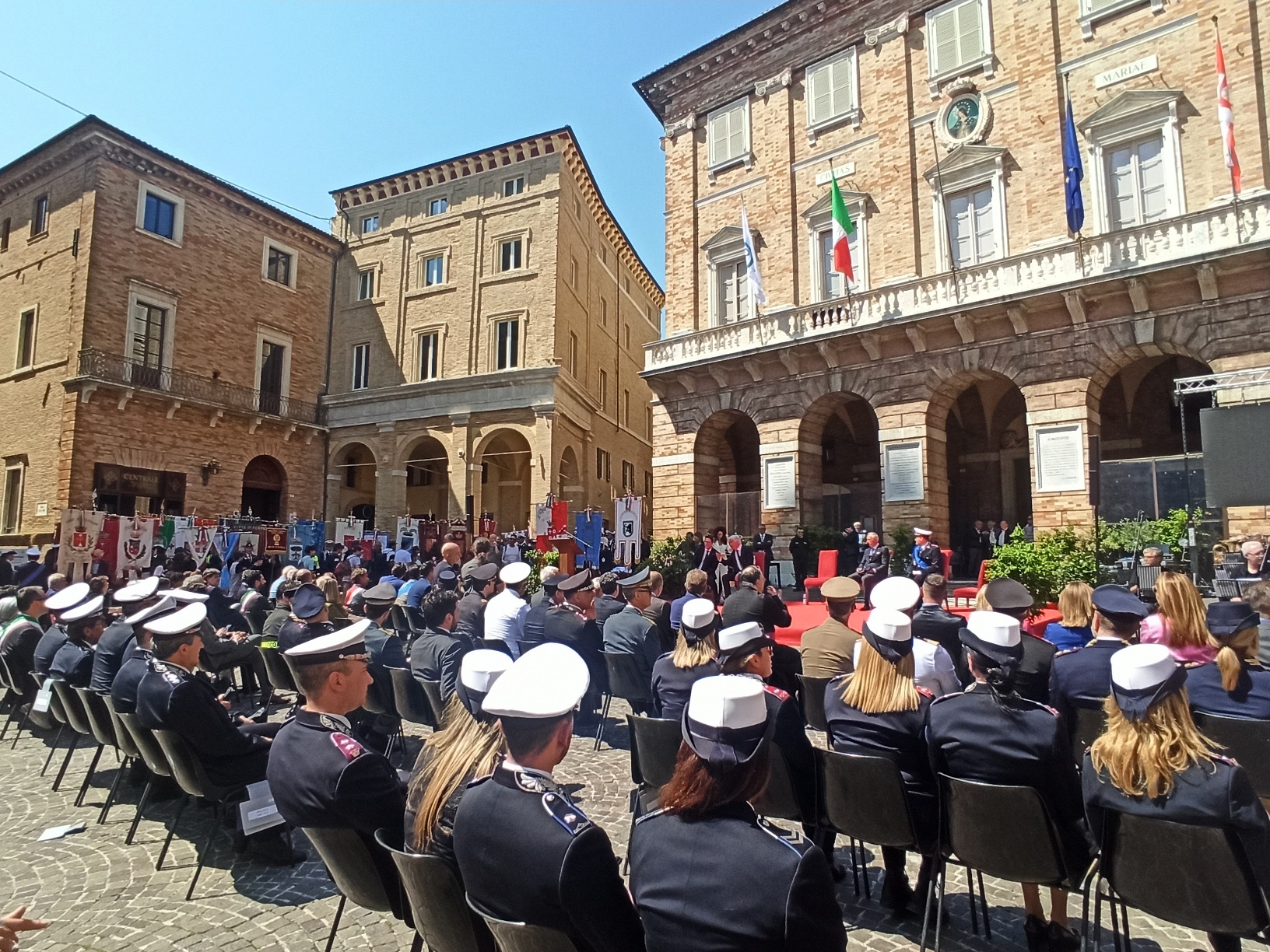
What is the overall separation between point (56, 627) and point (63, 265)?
23744 mm

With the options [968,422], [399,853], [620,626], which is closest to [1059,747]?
[399,853]

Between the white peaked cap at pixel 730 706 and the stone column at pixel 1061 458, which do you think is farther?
the stone column at pixel 1061 458

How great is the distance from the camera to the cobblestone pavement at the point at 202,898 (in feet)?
12.5

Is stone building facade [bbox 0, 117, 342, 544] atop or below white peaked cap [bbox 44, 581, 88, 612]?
atop

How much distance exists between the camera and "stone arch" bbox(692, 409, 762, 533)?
20.3 meters

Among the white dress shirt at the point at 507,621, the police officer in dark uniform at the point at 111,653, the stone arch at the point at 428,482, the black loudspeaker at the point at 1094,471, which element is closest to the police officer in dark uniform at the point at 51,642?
the police officer in dark uniform at the point at 111,653

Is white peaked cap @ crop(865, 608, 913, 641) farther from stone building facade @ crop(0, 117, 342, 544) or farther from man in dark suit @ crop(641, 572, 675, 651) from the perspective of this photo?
stone building facade @ crop(0, 117, 342, 544)

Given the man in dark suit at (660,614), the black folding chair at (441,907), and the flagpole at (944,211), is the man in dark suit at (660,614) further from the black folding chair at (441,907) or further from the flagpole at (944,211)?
→ the flagpole at (944,211)

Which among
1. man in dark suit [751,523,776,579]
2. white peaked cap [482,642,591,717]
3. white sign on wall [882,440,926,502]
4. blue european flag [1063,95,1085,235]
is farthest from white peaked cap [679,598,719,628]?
blue european flag [1063,95,1085,235]

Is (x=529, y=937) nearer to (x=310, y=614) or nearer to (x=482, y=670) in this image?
(x=482, y=670)

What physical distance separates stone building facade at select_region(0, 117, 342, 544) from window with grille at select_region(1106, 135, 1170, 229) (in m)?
27.5

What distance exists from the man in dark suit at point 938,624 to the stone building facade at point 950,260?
965 cm

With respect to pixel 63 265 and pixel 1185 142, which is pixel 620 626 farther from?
pixel 63 265

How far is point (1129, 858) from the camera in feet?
9.44
